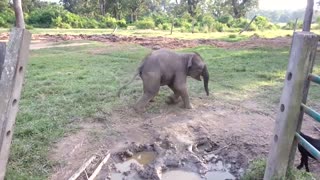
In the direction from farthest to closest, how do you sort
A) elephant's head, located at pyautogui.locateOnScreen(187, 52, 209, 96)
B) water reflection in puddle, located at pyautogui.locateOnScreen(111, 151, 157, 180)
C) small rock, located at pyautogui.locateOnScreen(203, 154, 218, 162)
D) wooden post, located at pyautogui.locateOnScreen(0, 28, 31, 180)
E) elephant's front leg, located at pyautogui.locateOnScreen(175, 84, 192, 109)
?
elephant's head, located at pyautogui.locateOnScreen(187, 52, 209, 96) → elephant's front leg, located at pyautogui.locateOnScreen(175, 84, 192, 109) → small rock, located at pyautogui.locateOnScreen(203, 154, 218, 162) → water reflection in puddle, located at pyautogui.locateOnScreen(111, 151, 157, 180) → wooden post, located at pyautogui.locateOnScreen(0, 28, 31, 180)

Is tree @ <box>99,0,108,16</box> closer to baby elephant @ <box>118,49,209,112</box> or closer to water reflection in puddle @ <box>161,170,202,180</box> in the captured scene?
baby elephant @ <box>118,49,209,112</box>

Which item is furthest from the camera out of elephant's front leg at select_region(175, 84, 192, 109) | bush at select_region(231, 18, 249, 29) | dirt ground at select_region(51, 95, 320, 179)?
bush at select_region(231, 18, 249, 29)

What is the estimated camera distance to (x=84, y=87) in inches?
Answer: 327

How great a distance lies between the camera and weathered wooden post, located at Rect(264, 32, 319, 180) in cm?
297

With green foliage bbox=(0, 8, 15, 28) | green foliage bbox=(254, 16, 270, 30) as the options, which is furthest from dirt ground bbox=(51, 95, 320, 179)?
green foliage bbox=(254, 16, 270, 30)

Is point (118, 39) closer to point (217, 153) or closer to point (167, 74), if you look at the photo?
point (167, 74)

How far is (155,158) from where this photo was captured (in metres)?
5.12

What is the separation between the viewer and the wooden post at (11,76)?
10.2ft

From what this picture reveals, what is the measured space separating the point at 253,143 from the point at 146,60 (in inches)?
98.3

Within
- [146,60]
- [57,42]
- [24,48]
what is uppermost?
[24,48]

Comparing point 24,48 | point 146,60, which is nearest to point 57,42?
point 146,60

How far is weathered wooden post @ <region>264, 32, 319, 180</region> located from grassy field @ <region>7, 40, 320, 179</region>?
→ 2630 mm

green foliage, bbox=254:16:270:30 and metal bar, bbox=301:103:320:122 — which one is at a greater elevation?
metal bar, bbox=301:103:320:122

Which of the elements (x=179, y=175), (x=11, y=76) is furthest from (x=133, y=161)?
(x=11, y=76)
